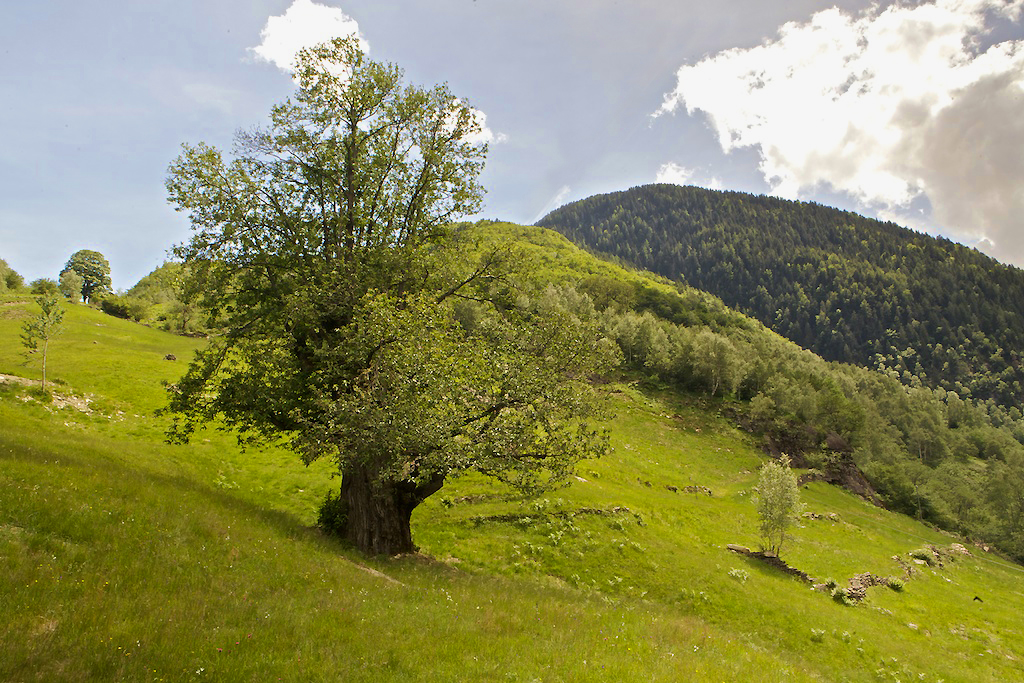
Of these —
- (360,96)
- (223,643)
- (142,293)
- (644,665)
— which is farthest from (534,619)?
(142,293)

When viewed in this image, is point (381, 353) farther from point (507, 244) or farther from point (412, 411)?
point (507, 244)

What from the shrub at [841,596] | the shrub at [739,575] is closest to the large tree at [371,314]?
the shrub at [739,575]

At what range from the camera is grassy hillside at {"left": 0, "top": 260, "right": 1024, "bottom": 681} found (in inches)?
369

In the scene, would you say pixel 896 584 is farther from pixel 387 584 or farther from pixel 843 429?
pixel 843 429

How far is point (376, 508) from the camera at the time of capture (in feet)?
65.1

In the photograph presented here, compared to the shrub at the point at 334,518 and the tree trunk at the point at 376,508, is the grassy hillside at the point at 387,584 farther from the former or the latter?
the tree trunk at the point at 376,508

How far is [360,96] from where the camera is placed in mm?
20547

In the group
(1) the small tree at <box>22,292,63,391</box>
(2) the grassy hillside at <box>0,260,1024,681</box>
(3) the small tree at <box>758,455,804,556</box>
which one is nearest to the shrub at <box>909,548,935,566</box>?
(2) the grassy hillside at <box>0,260,1024,681</box>

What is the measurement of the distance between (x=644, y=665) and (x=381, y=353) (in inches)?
498

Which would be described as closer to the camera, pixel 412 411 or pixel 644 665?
pixel 644 665

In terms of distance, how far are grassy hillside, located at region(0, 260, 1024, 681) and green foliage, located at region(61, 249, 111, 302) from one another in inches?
4716

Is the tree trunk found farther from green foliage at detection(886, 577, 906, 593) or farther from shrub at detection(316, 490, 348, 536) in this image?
green foliage at detection(886, 577, 906, 593)

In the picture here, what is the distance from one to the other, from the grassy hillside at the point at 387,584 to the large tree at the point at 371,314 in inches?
151

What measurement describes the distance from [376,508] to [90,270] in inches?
6620
